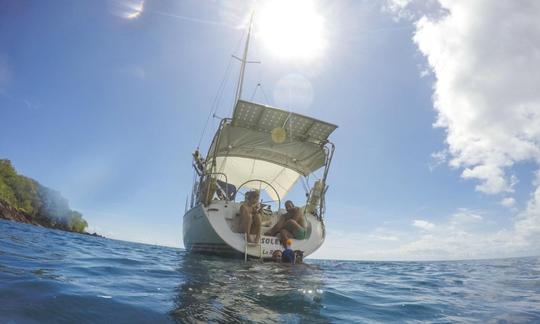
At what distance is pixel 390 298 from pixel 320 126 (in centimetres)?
635

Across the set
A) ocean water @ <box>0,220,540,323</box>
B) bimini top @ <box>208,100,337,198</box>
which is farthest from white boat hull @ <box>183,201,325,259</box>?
ocean water @ <box>0,220,540,323</box>

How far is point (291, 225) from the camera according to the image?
8.10m

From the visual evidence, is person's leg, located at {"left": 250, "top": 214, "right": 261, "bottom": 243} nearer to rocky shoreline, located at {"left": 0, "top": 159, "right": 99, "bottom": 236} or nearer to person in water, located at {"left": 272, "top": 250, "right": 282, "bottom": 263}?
person in water, located at {"left": 272, "top": 250, "right": 282, "bottom": 263}

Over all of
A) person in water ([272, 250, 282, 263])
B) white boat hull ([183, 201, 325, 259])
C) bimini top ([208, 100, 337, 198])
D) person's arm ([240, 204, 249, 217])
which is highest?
bimini top ([208, 100, 337, 198])

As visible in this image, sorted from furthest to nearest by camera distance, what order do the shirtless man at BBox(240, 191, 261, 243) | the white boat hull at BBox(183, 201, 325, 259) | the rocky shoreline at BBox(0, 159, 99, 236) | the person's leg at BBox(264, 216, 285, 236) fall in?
the rocky shoreline at BBox(0, 159, 99, 236) → the person's leg at BBox(264, 216, 285, 236) → the shirtless man at BBox(240, 191, 261, 243) → the white boat hull at BBox(183, 201, 325, 259)

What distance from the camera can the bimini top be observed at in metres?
9.02

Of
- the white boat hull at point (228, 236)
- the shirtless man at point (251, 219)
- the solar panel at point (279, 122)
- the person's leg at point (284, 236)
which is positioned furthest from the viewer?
the solar panel at point (279, 122)

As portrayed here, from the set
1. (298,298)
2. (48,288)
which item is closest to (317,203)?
(298,298)

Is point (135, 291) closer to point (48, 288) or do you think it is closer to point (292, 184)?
point (48, 288)

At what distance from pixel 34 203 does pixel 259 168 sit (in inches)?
2479

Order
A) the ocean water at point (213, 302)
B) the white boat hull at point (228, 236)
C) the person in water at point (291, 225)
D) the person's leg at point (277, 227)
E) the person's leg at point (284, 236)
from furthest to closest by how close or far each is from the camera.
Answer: the person's leg at point (277, 227)
the person in water at point (291, 225)
the person's leg at point (284, 236)
the white boat hull at point (228, 236)
the ocean water at point (213, 302)

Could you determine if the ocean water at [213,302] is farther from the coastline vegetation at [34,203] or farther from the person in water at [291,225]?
the coastline vegetation at [34,203]

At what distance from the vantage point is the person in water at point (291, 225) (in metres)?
8.06

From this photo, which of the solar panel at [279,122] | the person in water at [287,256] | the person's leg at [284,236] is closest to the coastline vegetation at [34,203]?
the solar panel at [279,122]
